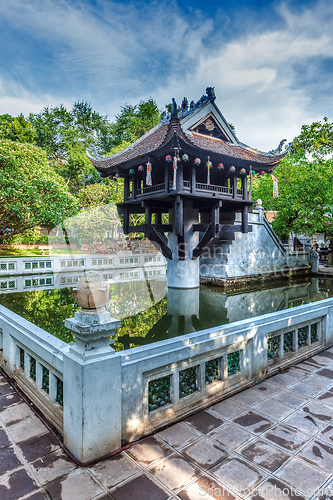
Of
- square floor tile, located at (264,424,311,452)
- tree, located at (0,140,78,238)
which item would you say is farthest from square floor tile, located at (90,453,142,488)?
tree, located at (0,140,78,238)

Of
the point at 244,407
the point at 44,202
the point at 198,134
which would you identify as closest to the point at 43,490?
the point at 244,407

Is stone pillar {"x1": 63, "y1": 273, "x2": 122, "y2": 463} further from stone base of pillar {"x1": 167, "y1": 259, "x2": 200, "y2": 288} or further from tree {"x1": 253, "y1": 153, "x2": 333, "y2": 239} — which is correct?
tree {"x1": 253, "y1": 153, "x2": 333, "y2": 239}

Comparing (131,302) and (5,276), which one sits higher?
(5,276)

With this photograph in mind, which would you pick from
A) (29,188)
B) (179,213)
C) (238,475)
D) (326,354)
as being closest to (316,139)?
(179,213)

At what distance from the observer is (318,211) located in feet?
49.8

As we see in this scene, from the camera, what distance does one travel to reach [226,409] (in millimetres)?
2678

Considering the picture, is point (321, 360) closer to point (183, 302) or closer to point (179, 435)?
point (179, 435)

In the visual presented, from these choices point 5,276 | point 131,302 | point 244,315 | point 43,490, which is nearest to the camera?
point 43,490

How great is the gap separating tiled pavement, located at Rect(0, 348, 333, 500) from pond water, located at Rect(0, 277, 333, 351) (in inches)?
121

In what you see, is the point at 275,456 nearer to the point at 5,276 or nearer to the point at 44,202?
the point at 5,276

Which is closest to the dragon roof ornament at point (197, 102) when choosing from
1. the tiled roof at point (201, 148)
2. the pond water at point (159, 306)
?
the tiled roof at point (201, 148)

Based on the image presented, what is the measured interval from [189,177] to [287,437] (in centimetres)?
866

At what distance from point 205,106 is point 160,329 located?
771cm

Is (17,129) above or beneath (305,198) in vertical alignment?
above
